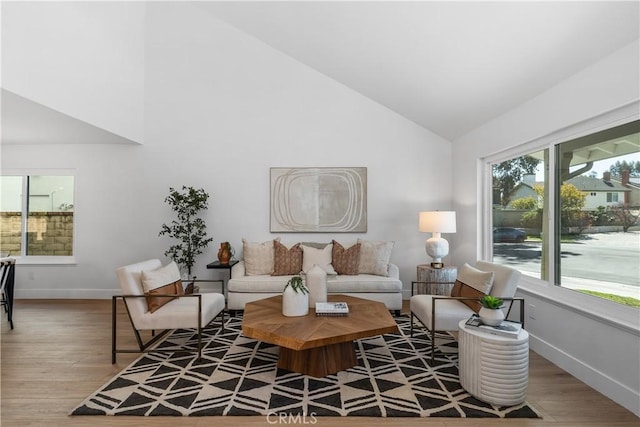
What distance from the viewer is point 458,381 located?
9.07 ft

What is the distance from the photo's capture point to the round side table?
93.8 inches

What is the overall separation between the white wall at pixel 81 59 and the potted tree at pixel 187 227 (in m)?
1.15

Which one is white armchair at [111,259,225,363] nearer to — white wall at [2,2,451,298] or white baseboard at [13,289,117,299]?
white wall at [2,2,451,298]

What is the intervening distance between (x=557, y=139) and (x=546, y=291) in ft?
4.83

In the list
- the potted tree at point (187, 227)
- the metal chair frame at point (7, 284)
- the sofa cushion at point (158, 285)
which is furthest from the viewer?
the potted tree at point (187, 227)

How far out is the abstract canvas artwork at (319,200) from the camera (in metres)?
5.47

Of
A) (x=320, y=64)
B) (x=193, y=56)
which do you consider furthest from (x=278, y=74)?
(x=193, y=56)

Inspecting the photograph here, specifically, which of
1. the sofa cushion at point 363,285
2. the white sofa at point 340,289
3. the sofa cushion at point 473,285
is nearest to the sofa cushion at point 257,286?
the white sofa at point 340,289

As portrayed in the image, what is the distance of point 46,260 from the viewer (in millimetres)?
5555

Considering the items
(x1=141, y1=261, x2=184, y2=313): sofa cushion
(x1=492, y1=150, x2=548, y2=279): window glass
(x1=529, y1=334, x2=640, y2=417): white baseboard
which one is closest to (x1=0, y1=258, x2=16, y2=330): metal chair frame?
(x1=141, y1=261, x2=184, y2=313): sofa cushion

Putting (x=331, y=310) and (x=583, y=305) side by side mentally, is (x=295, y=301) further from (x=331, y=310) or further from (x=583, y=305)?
(x=583, y=305)

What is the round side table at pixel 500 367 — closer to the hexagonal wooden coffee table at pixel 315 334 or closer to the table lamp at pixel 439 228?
the hexagonal wooden coffee table at pixel 315 334

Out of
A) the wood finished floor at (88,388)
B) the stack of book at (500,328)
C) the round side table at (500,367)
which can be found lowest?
the wood finished floor at (88,388)

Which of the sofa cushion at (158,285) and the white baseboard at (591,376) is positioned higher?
the sofa cushion at (158,285)
